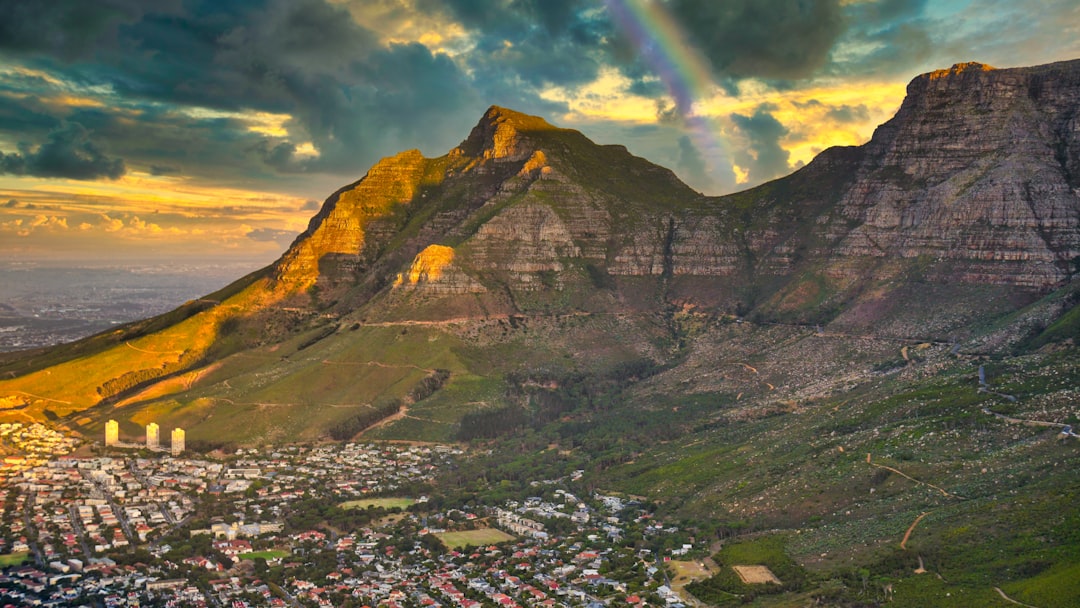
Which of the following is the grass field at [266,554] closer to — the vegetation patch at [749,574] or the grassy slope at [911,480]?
the grassy slope at [911,480]

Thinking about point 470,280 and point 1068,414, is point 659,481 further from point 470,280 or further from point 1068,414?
point 470,280

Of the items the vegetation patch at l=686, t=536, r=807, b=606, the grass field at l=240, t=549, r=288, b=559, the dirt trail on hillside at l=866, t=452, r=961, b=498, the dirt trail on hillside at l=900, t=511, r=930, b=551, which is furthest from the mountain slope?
the vegetation patch at l=686, t=536, r=807, b=606

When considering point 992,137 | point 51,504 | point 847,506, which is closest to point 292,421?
point 51,504

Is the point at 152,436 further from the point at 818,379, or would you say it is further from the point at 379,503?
the point at 818,379


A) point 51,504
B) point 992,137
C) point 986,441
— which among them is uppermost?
point 992,137

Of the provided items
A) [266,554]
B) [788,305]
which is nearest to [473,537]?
[266,554]
